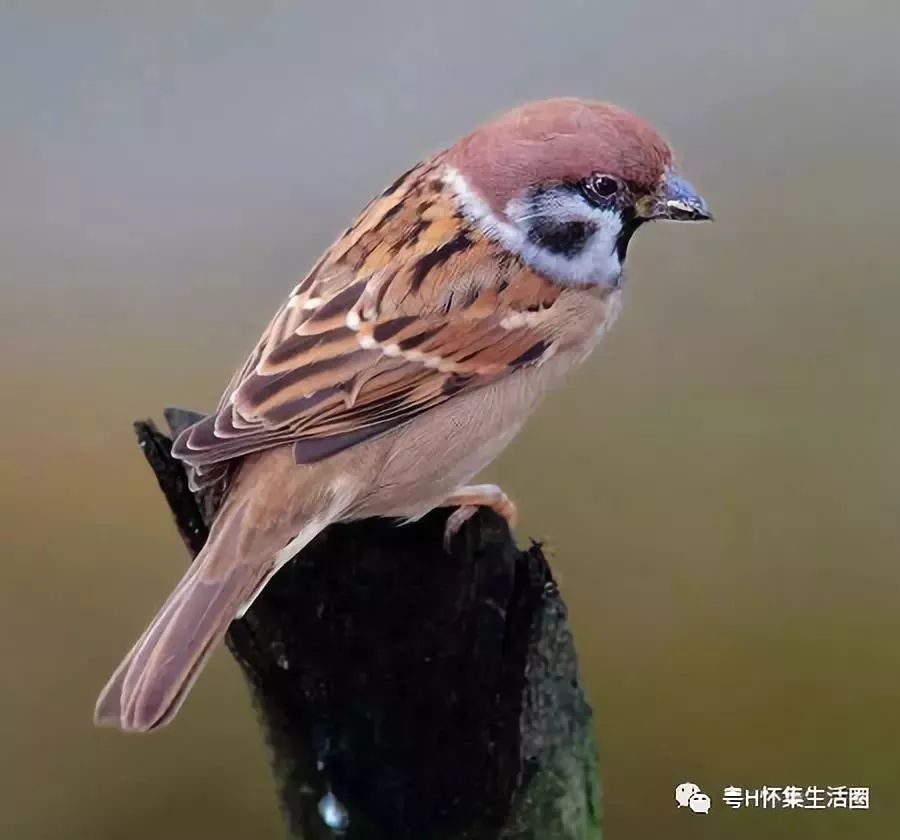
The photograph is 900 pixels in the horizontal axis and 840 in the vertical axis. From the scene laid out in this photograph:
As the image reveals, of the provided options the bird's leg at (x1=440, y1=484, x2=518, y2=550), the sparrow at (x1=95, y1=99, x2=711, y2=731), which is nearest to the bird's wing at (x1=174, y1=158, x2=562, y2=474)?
the sparrow at (x1=95, y1=99, x2=711, y2=731)

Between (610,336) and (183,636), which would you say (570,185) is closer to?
(610,336)

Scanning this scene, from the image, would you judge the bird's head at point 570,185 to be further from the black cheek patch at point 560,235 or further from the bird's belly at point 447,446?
the bird's belly at point 447,446

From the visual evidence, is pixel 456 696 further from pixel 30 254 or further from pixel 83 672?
pixel 30 254

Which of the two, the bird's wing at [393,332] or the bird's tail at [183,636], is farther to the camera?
the bird's wing at [393,332]

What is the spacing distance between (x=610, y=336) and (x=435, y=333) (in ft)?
0.78

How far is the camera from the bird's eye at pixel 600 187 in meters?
0.91

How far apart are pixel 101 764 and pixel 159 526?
28cm

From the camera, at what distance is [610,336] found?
1105 millimetres

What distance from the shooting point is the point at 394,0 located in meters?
1.08

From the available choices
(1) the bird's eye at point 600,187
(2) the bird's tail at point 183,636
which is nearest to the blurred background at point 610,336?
(1) the bird's eye at point 600,187

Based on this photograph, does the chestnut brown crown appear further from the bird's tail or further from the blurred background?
the bird's tail

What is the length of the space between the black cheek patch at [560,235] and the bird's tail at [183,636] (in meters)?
0.36

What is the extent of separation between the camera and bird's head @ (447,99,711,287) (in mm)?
897

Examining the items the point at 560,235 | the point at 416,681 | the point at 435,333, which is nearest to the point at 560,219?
the point at 560,235
